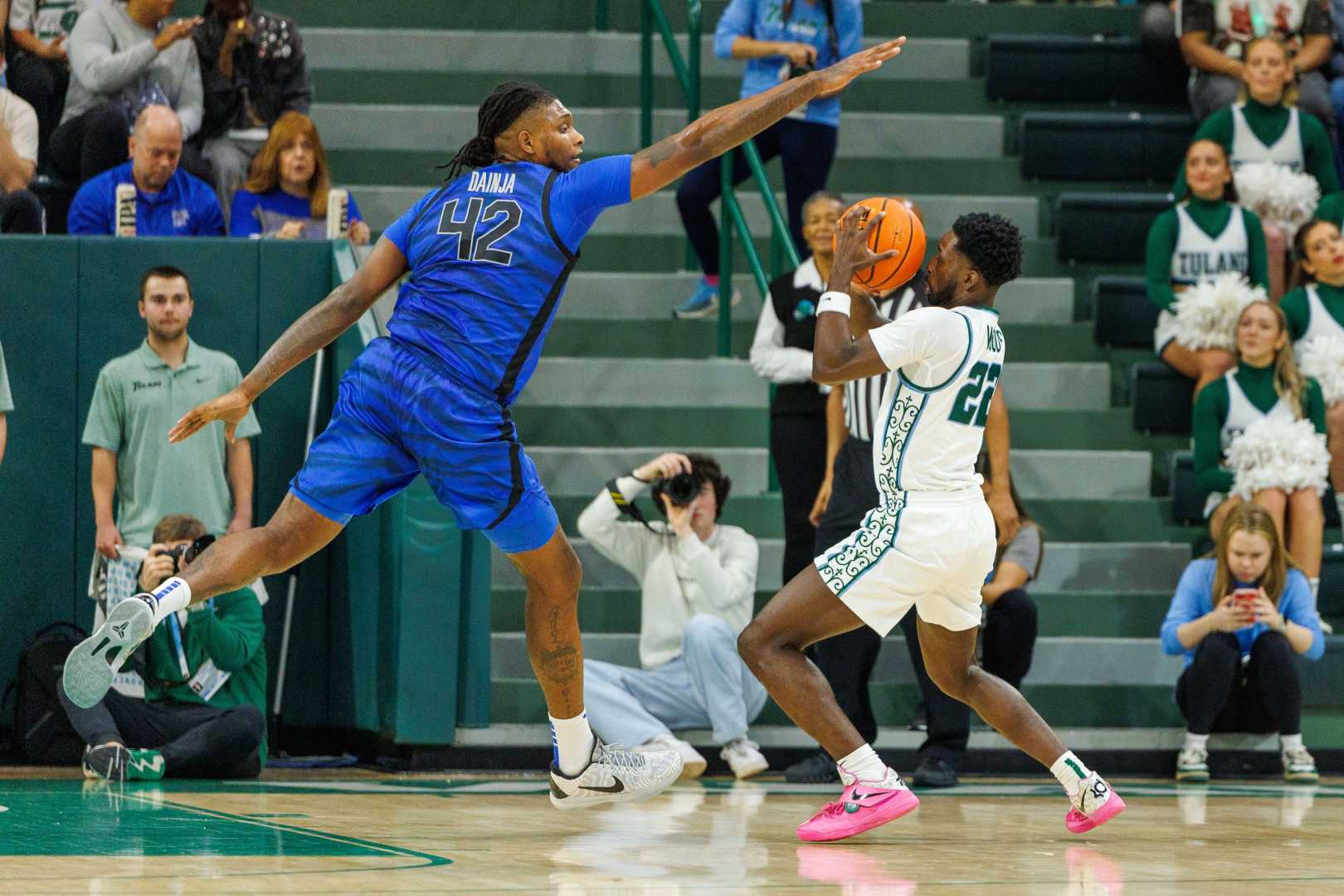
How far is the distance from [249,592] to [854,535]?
3.27 metres

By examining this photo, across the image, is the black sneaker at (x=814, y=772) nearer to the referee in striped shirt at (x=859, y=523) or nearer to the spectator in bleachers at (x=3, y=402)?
the referee in striped shirt at (x=859, y=523)

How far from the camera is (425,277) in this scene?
582 cm

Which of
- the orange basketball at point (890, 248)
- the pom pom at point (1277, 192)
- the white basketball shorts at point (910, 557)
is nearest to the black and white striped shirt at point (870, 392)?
the orange basketball at point (890, 248)

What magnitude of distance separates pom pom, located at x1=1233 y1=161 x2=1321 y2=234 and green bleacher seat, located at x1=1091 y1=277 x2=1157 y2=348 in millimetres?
705

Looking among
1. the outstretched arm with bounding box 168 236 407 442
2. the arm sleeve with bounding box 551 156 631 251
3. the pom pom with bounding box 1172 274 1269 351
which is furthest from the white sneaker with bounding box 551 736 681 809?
the pom pom with bounding box 1172 274 1269 351

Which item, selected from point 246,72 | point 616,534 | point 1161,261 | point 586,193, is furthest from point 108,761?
point 1161,261

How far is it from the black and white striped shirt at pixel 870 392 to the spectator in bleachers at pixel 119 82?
3.77 metres

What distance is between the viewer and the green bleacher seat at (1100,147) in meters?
11.7

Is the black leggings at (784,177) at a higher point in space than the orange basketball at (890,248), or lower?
higher

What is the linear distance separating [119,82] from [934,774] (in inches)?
202

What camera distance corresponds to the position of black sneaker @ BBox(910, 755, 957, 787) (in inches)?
313

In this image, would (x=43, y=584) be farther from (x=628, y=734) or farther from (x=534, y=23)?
(x=534, y=23)

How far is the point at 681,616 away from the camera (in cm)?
864

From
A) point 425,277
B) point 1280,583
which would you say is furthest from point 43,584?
point 1280,583
